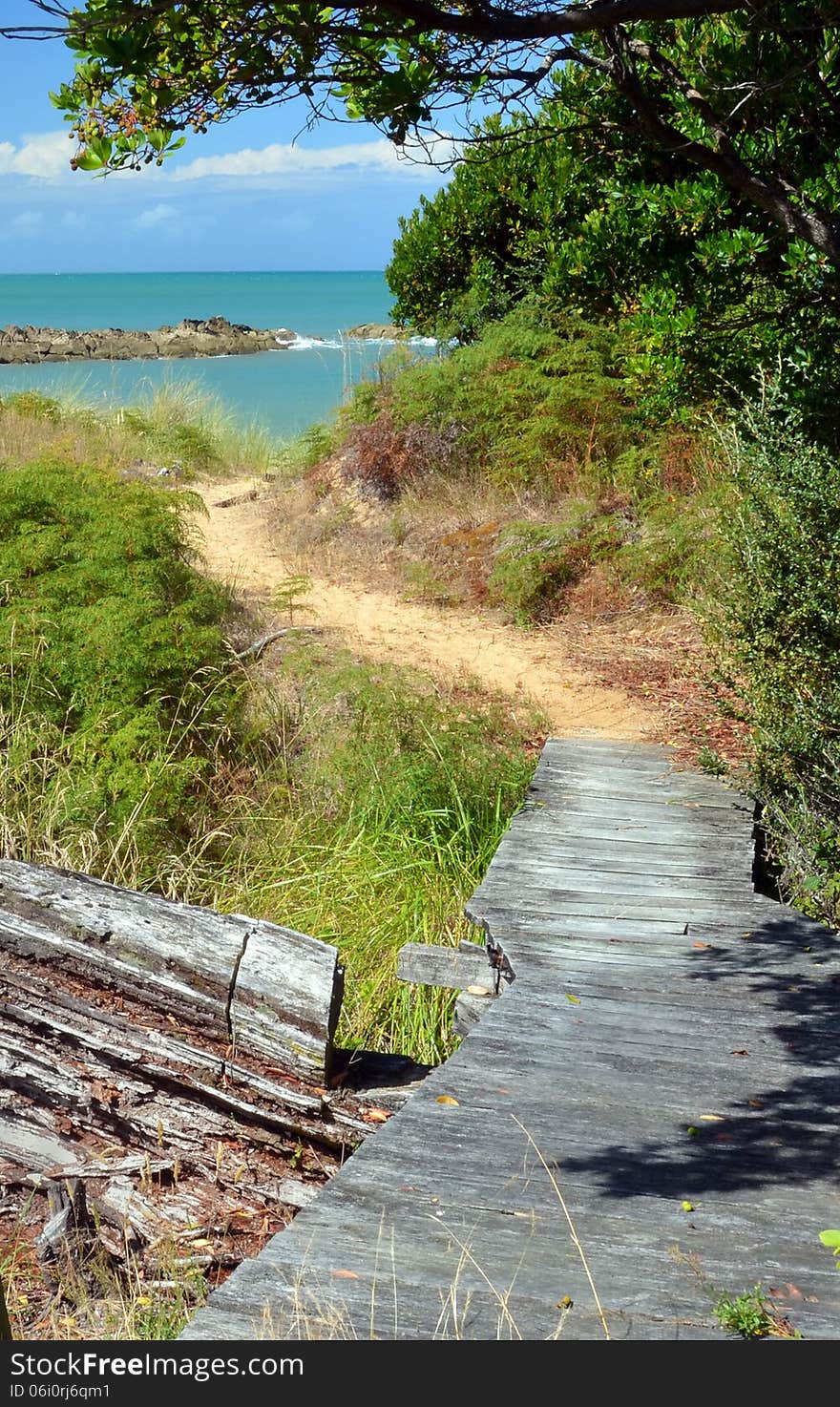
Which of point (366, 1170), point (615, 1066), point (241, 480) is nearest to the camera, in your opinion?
point (366, 1170)

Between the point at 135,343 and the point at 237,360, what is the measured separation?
4074mm

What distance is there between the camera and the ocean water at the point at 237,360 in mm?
18453

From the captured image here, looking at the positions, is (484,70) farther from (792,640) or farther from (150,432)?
(150,432)

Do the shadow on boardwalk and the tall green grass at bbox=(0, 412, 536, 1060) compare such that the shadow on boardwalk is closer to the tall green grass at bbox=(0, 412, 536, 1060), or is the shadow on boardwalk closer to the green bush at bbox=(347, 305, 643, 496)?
the tall green grass at bbox=(0, 412, 536, 1060)

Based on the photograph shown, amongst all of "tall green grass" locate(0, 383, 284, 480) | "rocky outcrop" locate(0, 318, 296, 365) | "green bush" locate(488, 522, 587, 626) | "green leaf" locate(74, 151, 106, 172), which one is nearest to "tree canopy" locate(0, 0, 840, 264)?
"green leaf" locate(74, 151, 106, 172)

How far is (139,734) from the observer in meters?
6.25

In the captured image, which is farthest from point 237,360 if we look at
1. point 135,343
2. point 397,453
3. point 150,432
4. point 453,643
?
point 453,643

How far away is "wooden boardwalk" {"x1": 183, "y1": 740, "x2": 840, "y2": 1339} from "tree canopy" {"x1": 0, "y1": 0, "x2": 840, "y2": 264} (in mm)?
2880

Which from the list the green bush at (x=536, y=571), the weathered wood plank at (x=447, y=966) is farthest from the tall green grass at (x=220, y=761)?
the green bush at (x=536, y=571)

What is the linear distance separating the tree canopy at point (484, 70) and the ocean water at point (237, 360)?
289 inches

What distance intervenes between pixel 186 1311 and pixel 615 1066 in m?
1.48

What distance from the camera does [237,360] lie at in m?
38.9
